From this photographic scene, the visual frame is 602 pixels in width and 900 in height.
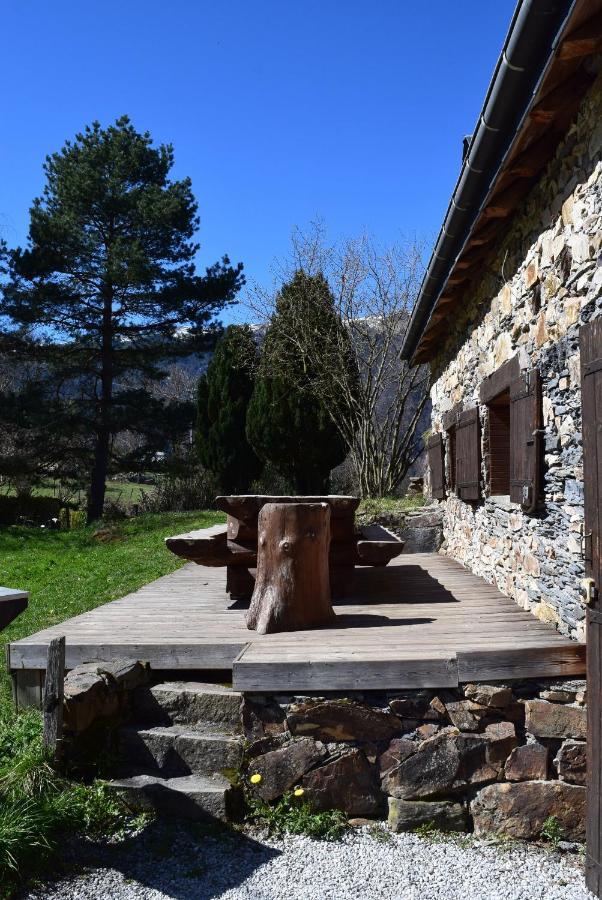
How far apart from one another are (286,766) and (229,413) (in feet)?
45.5

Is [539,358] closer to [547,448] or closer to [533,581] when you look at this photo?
[547,448]

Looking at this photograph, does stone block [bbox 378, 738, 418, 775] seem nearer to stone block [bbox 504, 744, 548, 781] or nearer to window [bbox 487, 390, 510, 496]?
stone block [bbox 504, 744, 548, 781]

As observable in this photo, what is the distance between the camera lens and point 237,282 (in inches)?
735

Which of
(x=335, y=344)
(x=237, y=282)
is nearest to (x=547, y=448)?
(x=335, y=344)

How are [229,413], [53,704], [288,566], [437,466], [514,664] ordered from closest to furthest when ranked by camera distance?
1. [53,704]
2. [514,664]
3. [288,566]
4. [437,466]
5. [229,413]

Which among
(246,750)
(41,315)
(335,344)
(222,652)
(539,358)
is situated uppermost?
(41,315)

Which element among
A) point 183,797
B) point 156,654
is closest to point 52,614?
point 156,654

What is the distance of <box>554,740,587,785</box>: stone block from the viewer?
12.1 ft

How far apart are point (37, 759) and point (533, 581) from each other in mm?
3093

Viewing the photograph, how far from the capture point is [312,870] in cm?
338

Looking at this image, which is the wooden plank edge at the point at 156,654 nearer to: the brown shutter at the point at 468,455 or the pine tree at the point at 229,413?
the brown shutter at the point at 468,455

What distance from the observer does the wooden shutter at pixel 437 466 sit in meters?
8.75

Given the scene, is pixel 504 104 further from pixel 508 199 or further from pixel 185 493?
pixel 185 493

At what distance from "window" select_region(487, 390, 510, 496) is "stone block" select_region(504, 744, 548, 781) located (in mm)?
2716
